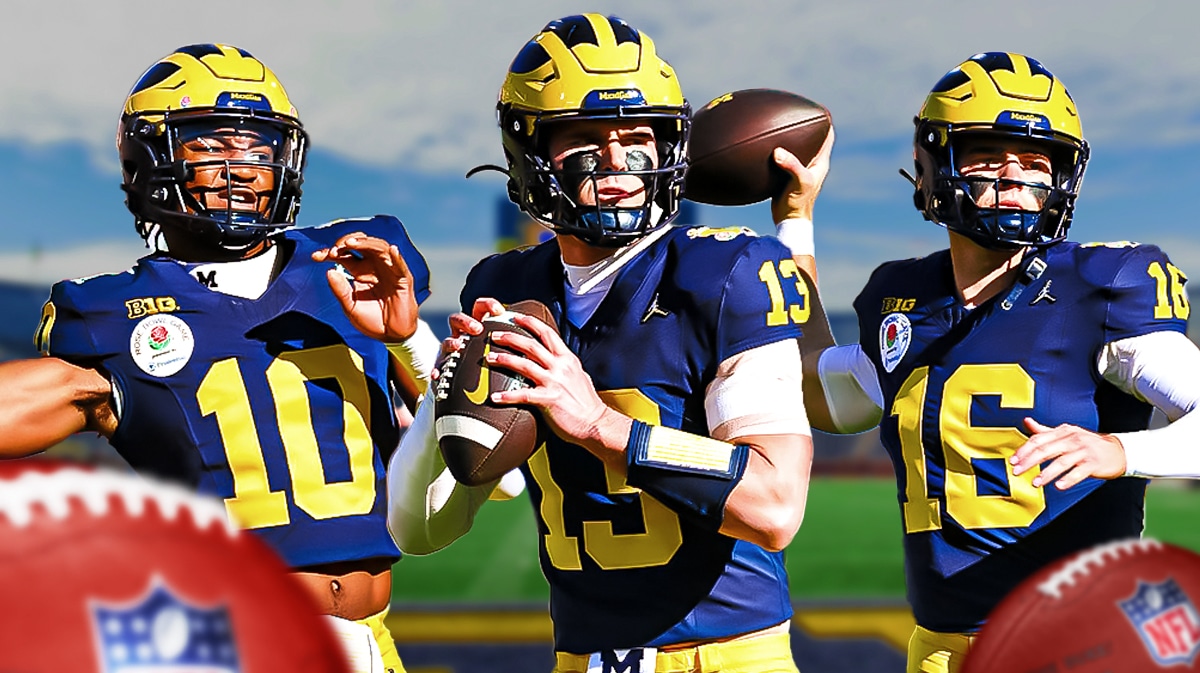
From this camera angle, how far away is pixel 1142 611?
1.43 metres

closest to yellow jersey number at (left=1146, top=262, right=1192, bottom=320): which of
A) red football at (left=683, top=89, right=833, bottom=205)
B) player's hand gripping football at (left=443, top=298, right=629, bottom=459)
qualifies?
red football at (left=683, top=89, right=833, bottom=205)

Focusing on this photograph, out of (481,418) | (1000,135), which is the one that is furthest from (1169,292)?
(481,418)

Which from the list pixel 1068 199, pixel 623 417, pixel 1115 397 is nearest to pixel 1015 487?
pixel 1115 397

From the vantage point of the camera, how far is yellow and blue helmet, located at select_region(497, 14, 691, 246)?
2465 millimetres

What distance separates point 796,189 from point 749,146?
0.18 m

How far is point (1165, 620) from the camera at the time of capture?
1424 millimetres

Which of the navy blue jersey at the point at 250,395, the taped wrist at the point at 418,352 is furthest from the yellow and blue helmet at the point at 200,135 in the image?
the taped wrist at the point at 418,352

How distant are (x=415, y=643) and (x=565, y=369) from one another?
6.18m

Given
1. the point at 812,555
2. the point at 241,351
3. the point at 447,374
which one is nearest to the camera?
the point at 447,374

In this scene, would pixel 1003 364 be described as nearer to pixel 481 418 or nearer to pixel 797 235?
pixel 797 235

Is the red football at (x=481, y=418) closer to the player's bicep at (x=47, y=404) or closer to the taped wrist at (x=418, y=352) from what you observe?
the taped wrist at (x=418, y=352)

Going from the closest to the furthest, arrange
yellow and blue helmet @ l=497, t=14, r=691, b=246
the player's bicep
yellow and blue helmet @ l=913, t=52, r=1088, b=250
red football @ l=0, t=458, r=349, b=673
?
red football @ l=0, t=458, r=349, b=673 < yellow and blue helmet @ l=497, t=14, r=691, b=246 < the player's bicep < yellow and blue helmet @ l=913, t=52, r=1088, b=250

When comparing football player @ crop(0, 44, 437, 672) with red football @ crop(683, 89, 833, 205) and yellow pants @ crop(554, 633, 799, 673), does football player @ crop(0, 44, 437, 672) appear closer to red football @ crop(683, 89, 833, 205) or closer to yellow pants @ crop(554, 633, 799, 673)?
yellow pants @ crop(554, 633, 799, 673)

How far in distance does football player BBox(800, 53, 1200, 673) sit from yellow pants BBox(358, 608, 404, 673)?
3.97ft
